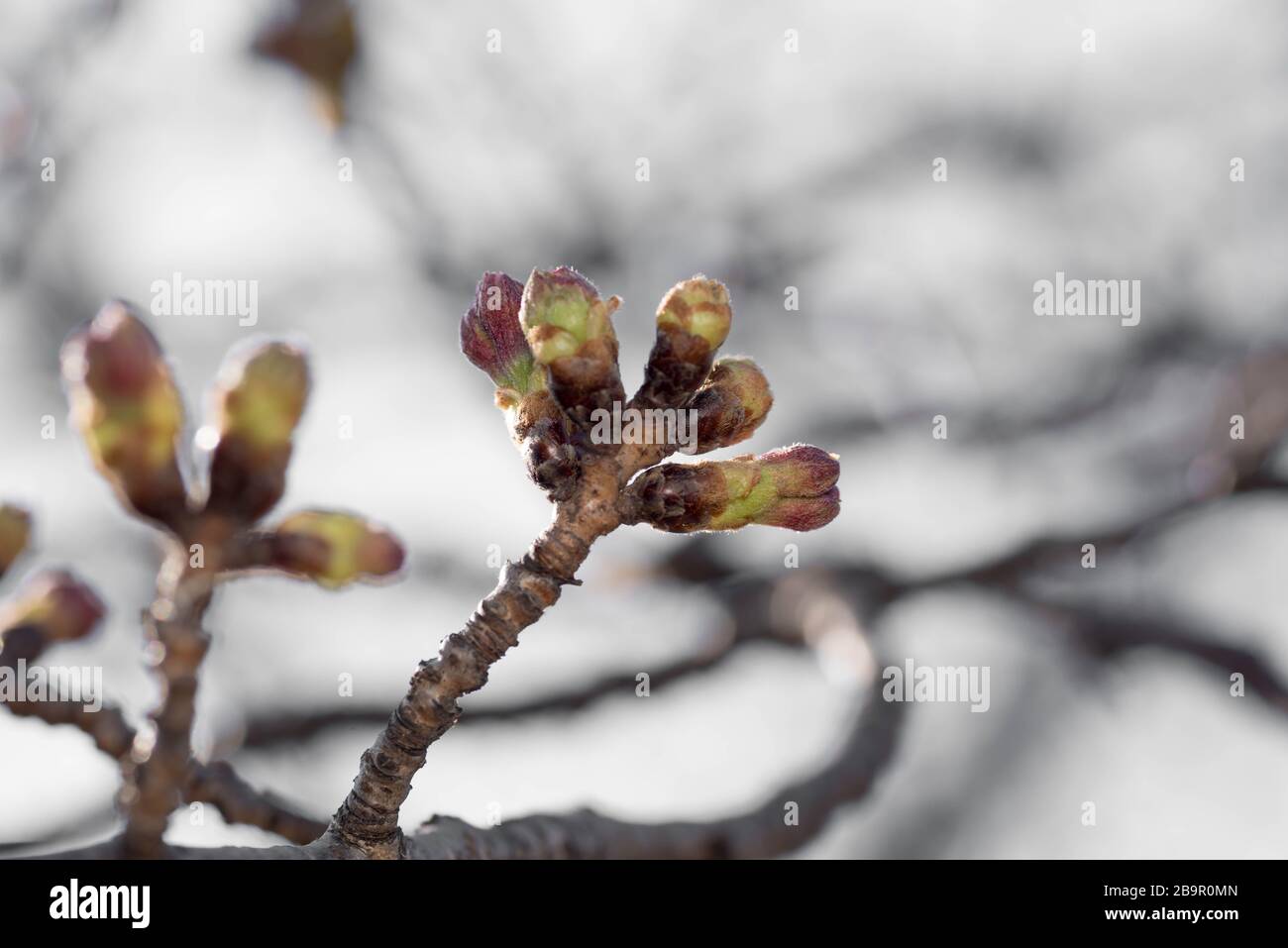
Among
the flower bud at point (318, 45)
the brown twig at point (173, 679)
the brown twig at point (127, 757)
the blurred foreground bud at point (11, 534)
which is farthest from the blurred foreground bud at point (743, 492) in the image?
the flower bud at point (318, 45)

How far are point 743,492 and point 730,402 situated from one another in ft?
0.35

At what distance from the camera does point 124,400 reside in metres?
1.36

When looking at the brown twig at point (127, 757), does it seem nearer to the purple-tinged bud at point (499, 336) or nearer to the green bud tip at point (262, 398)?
Answer: the green bud tip at point (262, 398)

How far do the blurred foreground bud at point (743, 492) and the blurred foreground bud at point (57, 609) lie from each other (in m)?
0.71

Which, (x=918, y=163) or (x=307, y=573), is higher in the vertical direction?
(x=918, y=163)

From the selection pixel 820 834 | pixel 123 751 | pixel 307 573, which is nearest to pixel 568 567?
Result: pixel 307 573

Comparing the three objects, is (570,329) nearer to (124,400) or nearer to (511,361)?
(511,361)

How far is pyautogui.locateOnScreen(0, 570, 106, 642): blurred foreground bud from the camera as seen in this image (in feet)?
5.28

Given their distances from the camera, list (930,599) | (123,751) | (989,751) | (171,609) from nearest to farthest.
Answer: (171,609) < (123,751) < (930,599) < (989,751)

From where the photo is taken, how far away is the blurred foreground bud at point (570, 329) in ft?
4.57

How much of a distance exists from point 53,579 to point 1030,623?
2934mm

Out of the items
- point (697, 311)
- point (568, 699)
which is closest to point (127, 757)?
point (697, 311)
